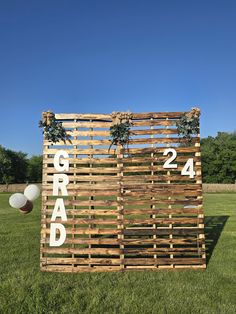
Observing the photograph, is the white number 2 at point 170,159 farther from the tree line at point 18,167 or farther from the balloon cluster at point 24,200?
the tree line at point 18,167

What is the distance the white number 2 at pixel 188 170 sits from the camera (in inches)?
264

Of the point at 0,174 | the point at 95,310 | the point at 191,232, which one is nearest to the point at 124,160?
the point at 191,232

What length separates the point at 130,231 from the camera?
666 centimetres

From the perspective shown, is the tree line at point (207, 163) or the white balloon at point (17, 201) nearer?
the white balloon at point (17, 201)

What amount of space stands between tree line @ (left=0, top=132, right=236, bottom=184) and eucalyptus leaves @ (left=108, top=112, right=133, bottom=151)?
52408mm

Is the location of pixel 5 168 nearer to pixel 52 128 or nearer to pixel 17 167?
pixel 17 167

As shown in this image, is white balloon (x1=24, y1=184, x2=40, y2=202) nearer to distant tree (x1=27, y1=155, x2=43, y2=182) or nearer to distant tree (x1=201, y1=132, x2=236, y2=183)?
distant tree (x1=201, y1=132, x2=236, y2=183)

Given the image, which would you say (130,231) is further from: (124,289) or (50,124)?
(50,124)

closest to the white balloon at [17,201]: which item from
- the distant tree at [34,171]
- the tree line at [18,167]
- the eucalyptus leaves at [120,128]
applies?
the eucalyptus leaves at [120,128]

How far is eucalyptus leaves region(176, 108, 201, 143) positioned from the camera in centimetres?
670

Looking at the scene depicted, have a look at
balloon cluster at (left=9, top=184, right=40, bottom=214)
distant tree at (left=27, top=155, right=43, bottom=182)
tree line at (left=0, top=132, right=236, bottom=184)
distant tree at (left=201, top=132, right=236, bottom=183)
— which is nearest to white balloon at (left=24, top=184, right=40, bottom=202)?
balloon cluster at (left=9, top=184, right=40, bottom=214)

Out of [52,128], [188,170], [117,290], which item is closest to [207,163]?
[188,170]

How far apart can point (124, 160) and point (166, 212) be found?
1.31 metres

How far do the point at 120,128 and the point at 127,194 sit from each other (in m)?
1.29
